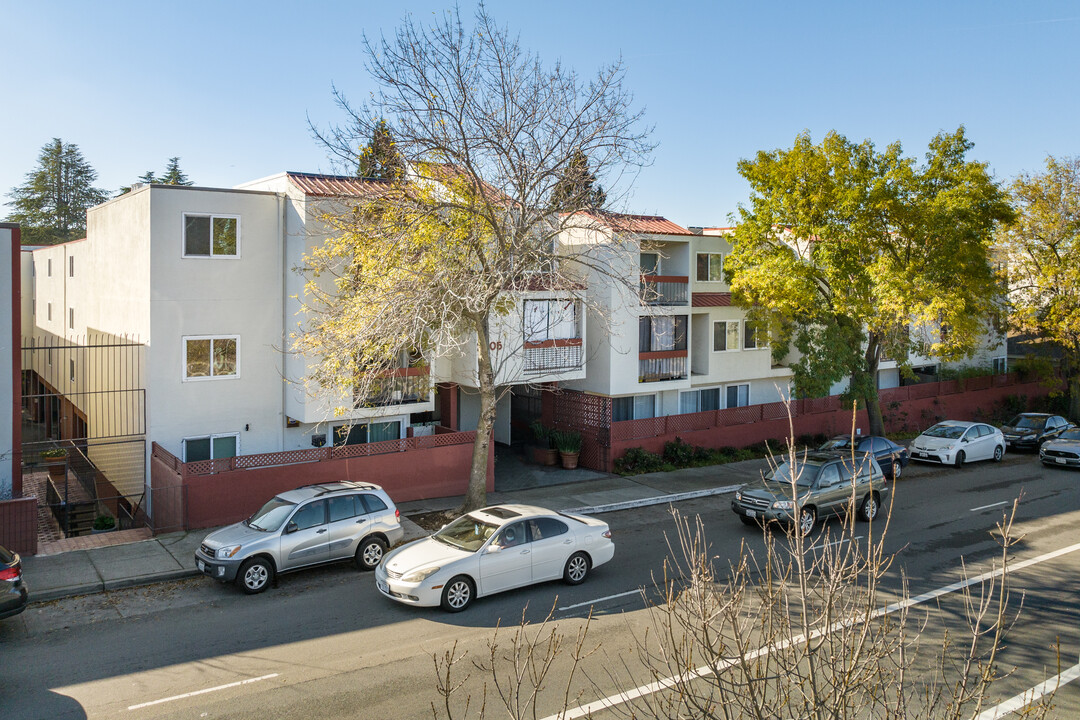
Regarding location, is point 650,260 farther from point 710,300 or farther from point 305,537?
point 305,537

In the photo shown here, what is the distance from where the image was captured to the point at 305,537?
14.5 metres

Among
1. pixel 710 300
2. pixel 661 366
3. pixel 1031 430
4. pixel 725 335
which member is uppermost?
pixel 710 300

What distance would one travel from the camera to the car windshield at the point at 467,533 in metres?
13.3

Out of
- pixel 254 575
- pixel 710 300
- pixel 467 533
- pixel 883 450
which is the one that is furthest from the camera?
pixel 710 300

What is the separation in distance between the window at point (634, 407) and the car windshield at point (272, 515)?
45.1ft

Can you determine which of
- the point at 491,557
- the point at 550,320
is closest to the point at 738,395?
the point at 550,320

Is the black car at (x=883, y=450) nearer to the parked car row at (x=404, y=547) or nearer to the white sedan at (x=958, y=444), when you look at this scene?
the white sedan at (x=958, y=444)

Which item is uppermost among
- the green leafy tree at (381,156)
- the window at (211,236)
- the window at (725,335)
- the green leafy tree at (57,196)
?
the green leafy tree at (57,196)

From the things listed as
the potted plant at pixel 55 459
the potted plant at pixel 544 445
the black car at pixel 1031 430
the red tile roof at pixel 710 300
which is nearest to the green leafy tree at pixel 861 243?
the red tile roof at pixel 710 300

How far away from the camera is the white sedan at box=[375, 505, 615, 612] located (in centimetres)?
1272

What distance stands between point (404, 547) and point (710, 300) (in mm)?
17573

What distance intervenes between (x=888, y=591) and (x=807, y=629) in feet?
33.7

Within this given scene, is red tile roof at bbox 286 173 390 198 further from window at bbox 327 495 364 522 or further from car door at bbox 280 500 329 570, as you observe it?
car door at bbox 280 500 329 570

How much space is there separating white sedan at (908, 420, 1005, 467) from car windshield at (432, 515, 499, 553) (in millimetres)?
18867
